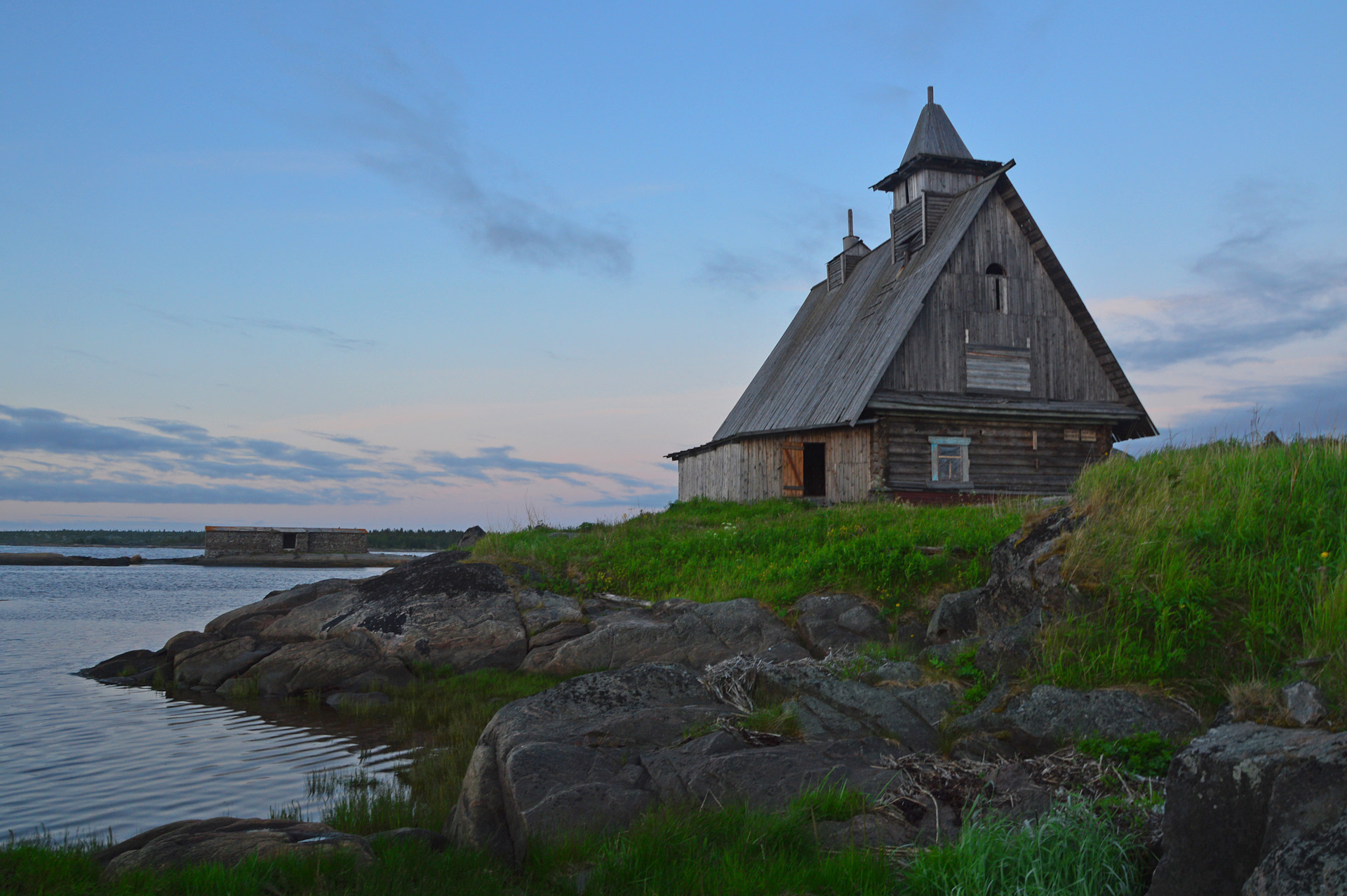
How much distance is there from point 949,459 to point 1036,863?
18604 millimetres

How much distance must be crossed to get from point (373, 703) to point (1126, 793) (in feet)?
31.4

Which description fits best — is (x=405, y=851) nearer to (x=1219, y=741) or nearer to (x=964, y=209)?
(x=1219, y=741)

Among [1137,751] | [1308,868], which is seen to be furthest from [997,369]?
[1308,868]

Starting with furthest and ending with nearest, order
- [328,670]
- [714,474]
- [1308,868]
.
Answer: [714,474], [328,670], [1308,868]

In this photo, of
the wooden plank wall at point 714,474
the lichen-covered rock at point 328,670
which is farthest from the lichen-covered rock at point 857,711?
the wooden plank wall at point 714,474

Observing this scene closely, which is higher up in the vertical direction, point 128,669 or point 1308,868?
point 1308,868

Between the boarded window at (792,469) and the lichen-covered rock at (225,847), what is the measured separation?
61.5 feet

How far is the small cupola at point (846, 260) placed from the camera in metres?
32.0

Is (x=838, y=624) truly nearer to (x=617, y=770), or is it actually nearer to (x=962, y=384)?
(x=617, y=770)

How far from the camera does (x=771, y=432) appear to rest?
24328 millimetres

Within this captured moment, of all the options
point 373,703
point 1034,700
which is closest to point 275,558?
point 373,703

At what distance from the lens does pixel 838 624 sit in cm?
1116

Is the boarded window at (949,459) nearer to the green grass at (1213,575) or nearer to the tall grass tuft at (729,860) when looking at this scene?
the green grass at (1213,575)

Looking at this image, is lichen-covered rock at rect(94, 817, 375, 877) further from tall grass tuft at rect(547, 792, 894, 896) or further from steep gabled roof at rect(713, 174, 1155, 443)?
steep gabled roof at rect(713, 174, 1155, 443)
